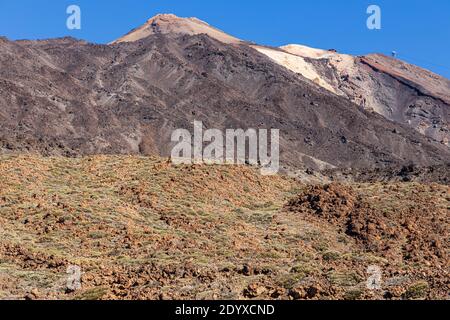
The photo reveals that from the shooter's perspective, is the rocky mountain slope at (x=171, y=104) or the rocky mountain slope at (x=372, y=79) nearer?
the rocky mountain slope at (x=171, y=104)

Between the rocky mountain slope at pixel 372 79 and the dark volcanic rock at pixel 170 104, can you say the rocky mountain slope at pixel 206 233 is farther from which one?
the rocky mountain slope at pixel 372 79

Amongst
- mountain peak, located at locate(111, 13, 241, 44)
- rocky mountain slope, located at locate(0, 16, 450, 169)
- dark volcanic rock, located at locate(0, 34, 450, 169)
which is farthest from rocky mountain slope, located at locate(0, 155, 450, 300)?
mountain peak, located at locate(111, 13, 241, 44)

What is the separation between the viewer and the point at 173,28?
173750 millimetres

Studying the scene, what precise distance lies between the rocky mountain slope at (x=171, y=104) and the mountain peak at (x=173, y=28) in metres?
33.9

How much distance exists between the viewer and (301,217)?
26594mm

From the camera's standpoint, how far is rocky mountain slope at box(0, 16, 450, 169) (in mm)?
80375

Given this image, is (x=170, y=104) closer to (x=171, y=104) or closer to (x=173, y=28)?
(x=171, y=104)

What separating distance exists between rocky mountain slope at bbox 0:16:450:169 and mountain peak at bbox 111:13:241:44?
33929 mm

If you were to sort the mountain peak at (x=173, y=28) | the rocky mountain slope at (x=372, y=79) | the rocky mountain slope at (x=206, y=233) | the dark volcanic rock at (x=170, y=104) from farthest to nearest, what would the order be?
Answer: the mountain peak at (x=173, y=28)
the rocky mountain slope at (x=372, y=79)
the dark volcanic rock at (x=170, y=104)
the rocky mountain slope at (x=206, y=233)

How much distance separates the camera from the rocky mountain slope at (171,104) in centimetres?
8038

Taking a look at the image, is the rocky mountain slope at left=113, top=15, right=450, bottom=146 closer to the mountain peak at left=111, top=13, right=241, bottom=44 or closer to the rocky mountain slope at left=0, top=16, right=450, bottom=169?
the mountain peak at left=111, top=13, right=241, bottom=44

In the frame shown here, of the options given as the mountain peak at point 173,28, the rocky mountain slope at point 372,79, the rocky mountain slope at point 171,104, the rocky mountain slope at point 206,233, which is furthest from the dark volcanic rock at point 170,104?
the rocky mountain slope at point 206,233

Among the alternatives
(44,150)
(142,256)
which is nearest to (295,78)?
(44,150)
